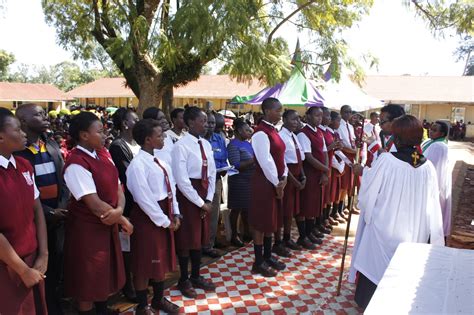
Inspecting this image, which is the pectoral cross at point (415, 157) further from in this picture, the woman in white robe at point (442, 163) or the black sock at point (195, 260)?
the black sock at point (195, 260)

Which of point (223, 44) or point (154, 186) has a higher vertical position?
point (223, 44)

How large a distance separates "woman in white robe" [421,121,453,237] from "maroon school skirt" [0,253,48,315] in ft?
13.7

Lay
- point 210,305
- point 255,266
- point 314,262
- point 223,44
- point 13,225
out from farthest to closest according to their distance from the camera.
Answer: point 223,44 → point 314,262 → point 255,266 → point 210,305 → point 13,225

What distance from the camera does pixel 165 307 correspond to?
3334 mm

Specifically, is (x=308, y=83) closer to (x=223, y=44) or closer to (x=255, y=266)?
(x=223, y=44)

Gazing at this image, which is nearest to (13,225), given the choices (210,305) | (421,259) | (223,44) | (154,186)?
(154,186)

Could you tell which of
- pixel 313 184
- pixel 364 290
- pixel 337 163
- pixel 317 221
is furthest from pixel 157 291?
pixel 337 163

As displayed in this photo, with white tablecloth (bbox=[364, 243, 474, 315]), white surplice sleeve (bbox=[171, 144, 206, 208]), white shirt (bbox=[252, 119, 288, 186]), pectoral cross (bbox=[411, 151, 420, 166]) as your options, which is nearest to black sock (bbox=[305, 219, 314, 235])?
white shirt (bbox=[252, 119, 288, 186])

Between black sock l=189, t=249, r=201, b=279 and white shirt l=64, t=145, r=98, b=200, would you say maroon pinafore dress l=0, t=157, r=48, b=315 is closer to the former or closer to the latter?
white shirt l=64, t=145, r=98, b=200

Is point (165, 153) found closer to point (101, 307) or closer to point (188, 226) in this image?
point (188, 226)

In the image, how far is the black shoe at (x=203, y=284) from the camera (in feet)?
12.6

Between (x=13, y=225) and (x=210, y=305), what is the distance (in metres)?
1.96

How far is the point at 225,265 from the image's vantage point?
4469mm

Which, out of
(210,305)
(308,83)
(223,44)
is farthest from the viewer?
(308,83)
